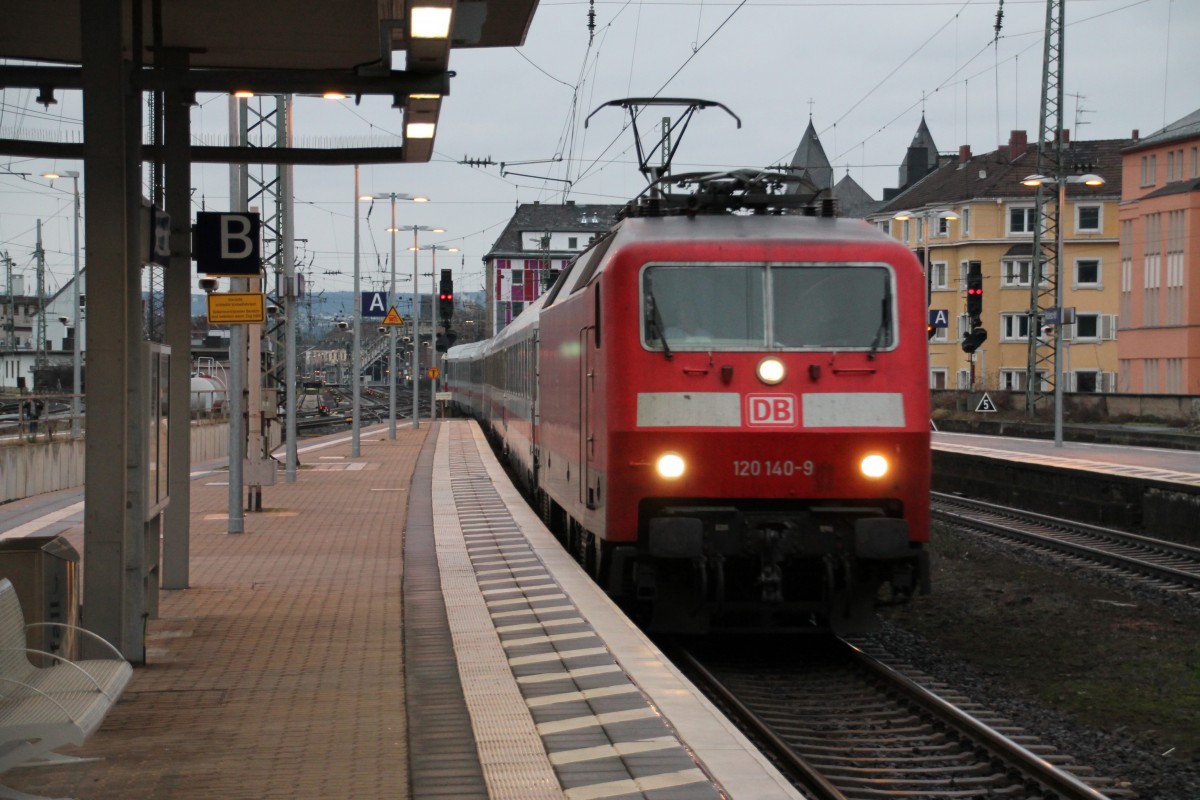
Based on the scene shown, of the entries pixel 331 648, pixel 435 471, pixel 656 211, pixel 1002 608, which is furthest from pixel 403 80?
pixel 435 471

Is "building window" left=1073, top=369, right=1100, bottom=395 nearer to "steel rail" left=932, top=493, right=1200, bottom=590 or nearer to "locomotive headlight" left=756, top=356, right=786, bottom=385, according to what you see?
"steel rail" left=932, top=493, right=1200, bottom=590

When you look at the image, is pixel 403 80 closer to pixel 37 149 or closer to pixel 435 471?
pixel 37 149

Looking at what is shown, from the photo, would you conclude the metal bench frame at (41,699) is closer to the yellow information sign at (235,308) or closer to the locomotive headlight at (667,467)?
the locomotive headlight at (667,467)

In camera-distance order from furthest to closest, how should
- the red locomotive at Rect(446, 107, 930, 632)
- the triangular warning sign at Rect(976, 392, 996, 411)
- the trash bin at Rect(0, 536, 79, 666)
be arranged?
the triangular warning sign at Rect(976, 392, 996, 411), the red locomotive at Rect(446, 107, 930, 632), the trash bin at Rect(0, 536, 79, 666)

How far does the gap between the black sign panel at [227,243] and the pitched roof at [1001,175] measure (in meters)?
66.0

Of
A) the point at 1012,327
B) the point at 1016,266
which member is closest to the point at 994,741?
the point at 1012,327

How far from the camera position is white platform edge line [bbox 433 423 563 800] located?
599 cm

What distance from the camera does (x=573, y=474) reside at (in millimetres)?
12781

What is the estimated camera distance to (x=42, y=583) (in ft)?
24.7

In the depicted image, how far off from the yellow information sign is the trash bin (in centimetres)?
602

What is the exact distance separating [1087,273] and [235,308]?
67.2m

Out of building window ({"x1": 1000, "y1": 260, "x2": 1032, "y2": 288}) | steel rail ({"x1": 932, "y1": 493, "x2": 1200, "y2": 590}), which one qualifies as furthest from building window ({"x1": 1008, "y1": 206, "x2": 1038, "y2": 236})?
steel rail ({"x1": 932, "y1": 493, "x2": 1200, "y2": 590})

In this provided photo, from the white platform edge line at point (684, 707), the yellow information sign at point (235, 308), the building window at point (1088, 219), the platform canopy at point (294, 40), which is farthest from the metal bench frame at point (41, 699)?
the building window at point (1088, 219)

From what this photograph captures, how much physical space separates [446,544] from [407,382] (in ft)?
355
